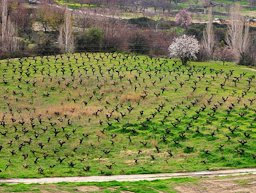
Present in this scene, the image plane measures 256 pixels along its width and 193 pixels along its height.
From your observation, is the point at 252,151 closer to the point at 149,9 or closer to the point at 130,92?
the point at 130,92

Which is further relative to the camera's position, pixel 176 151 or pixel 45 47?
pixel 45 47

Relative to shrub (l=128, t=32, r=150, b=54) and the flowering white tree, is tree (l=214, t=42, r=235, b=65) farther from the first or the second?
the flowering white tree

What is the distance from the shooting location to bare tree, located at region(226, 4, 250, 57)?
9131 cm

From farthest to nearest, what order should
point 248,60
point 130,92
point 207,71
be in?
point 248,60, point 207,71, point 130,92

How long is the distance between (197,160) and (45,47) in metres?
56.2

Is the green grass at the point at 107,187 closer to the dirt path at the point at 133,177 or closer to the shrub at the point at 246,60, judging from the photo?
the dirt path at the point at 133,177

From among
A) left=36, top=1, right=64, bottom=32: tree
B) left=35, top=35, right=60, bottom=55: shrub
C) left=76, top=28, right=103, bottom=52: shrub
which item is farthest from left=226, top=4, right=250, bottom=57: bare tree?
left=36, top=1, right=64, bottom=32: tree

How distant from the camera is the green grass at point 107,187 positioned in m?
31.0

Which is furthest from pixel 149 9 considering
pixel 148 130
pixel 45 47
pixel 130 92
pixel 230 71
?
pixel 148 130

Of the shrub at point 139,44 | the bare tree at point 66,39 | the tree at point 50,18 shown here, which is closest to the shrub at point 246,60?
the shrub at point 139,44

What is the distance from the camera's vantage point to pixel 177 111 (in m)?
50.1

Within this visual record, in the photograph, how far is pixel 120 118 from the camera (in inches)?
1892

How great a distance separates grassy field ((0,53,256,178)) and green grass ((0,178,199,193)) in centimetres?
282

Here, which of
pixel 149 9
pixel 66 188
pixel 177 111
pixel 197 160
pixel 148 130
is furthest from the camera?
pixel 149 9
